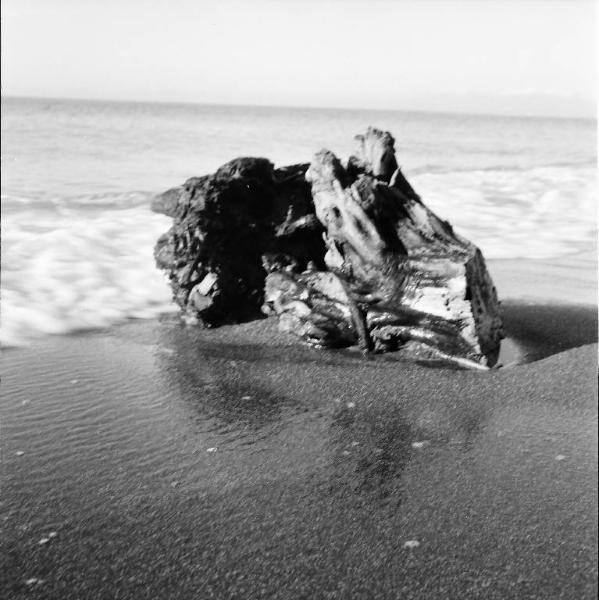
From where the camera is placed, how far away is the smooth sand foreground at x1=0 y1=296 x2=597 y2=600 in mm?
2277

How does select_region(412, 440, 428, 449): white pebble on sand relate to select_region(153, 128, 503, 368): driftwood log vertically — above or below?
below

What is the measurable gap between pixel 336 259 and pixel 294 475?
2146 millimetres

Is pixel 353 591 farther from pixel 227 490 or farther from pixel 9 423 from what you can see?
pixel 9 423

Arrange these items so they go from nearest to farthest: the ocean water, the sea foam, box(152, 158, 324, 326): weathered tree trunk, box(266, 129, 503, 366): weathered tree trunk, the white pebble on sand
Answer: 1. the white pebble on sand
2. box(266, 129, 503, 366): weathered tree trunk
3. box(152, 158, 324, 326): weathered tree trunk
4. the sea foam
5. the ocean water

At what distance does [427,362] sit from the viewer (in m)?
4.06

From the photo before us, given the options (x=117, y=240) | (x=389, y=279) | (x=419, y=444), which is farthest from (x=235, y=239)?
(x=117, y=240)

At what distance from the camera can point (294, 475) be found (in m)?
2.89

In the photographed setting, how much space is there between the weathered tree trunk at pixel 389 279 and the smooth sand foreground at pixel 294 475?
210 millimetres

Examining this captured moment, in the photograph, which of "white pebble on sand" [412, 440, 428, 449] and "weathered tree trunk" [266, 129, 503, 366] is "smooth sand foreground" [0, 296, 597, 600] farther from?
"weathered tree trunk" [266, 129, 503, 366]

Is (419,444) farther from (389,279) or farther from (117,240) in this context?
(117,240)

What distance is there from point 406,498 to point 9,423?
1968 mm

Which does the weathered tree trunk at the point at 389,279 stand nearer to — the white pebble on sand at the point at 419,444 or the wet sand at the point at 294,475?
the wet sand at the point at 294,475

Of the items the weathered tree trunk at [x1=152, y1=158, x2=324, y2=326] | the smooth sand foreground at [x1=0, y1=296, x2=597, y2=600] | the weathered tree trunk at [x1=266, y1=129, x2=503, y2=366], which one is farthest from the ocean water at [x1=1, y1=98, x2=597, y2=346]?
the weathered tree trunk at [x1=266, y1=129, x2=503, y2=366]

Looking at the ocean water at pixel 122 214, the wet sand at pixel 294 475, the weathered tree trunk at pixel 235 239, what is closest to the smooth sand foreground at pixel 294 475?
the wet sand at pixel 294 475
